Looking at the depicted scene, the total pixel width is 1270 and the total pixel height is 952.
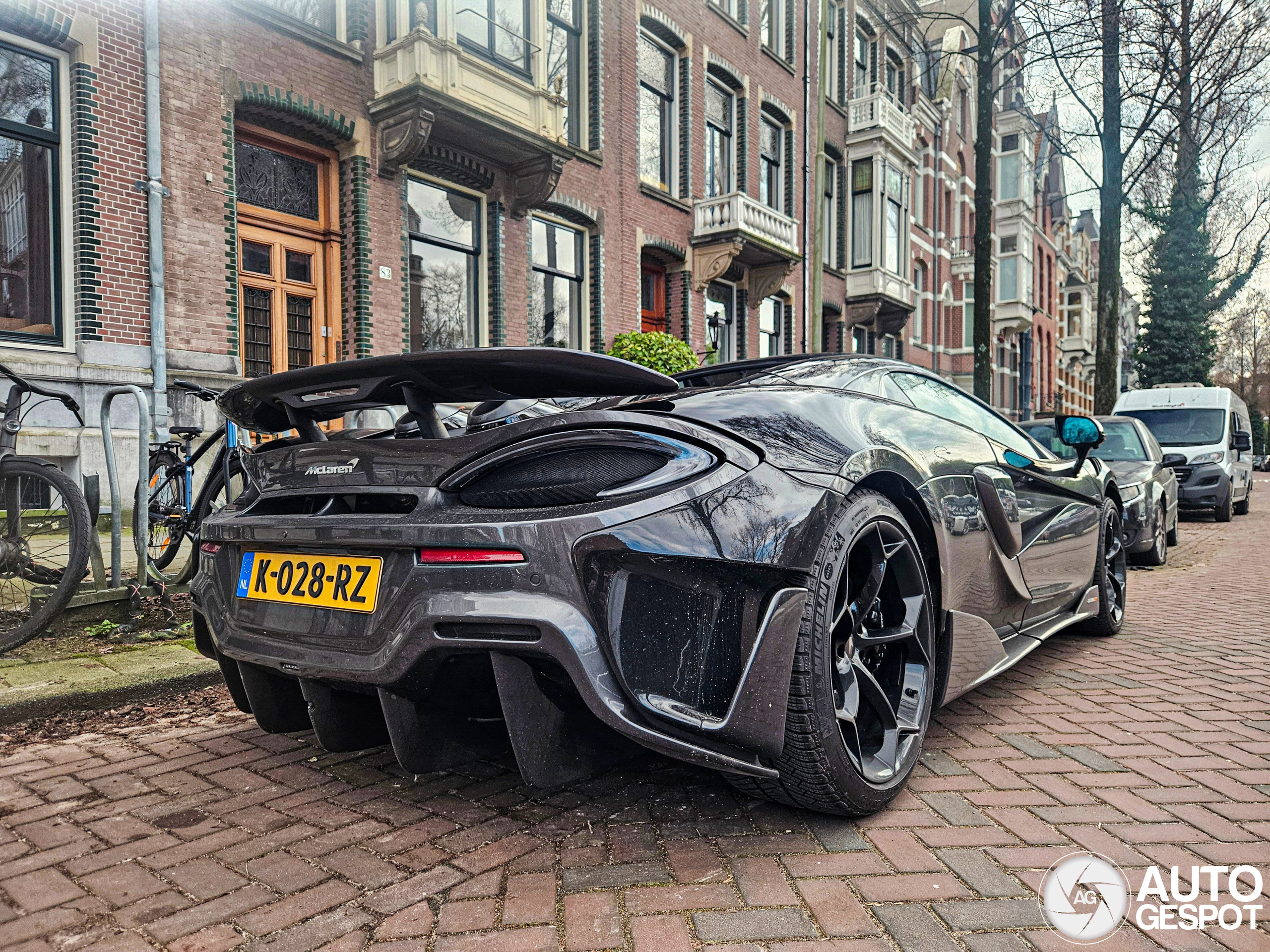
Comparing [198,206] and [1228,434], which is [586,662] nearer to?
[198,206]

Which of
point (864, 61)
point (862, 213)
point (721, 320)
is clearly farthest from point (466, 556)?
point (864, 61)

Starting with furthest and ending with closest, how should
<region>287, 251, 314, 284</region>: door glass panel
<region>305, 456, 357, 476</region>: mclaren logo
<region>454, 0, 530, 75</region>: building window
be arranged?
<region>454, 0, 530, 75</region>: building window → <region>287, 251, 314, 284</region>: door glass panel → <region>305, 456, 357, 476</region>: mclaren logo

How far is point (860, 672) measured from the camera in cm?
236

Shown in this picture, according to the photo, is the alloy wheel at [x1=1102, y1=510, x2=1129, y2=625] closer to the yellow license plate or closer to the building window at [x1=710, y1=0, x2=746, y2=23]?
the yellow license plate

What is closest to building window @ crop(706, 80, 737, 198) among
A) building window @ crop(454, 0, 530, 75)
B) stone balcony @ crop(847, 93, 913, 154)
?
building window @ crop(454, 0, 530, 75)

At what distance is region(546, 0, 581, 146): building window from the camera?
13992 millimetres

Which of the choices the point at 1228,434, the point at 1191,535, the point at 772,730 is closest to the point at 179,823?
the point at 772,730

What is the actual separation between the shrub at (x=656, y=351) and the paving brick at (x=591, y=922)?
10933mm

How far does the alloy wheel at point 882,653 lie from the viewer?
91.2 inches

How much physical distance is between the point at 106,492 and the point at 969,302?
107 ft

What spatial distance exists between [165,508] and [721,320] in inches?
558

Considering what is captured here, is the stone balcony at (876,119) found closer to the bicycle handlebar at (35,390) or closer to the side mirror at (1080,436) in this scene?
the side mirror at (1080,436)

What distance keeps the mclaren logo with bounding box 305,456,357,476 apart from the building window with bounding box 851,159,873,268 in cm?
2305

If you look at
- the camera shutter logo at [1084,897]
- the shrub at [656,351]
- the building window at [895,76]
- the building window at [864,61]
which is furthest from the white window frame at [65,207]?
the building window at [895,76]
